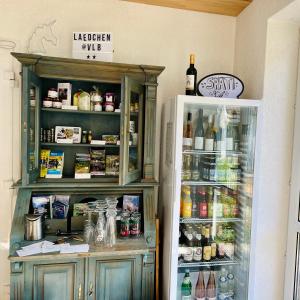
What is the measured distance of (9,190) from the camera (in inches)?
78.9

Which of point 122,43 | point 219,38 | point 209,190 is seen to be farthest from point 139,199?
point 219,38

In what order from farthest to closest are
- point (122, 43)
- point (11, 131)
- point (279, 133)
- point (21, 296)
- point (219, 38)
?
point (219, 38), point (122, 43), point (11, 131), point (279, 133), point (21, 296)

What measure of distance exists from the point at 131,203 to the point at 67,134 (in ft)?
2.47

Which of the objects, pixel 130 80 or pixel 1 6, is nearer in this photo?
pixel 130 80

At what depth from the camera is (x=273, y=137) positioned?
186 cm

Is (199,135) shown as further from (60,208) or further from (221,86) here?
(60,208)

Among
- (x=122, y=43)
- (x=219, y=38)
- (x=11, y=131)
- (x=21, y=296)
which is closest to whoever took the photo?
(x=21, y=296)

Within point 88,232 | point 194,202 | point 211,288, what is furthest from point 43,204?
point 211,288

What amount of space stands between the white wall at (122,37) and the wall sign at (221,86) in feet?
1.21

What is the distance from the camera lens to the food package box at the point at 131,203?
6.66 feet

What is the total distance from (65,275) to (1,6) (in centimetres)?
206

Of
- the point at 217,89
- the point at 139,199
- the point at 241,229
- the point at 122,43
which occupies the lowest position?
the point at 241,229

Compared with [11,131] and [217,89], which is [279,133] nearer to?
[217,89]

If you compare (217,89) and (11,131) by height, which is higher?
(217,89)
